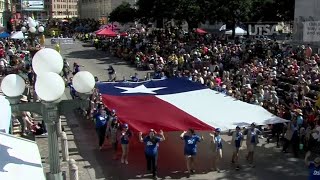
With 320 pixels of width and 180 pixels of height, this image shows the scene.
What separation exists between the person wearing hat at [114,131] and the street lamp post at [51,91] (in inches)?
284

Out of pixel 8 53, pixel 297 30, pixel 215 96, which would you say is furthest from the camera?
pixel 8 53

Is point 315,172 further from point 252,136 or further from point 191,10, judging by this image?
point 191,10

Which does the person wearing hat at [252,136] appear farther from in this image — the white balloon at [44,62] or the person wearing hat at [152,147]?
the white balloon at [44,62]

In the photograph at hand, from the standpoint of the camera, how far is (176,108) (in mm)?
14211

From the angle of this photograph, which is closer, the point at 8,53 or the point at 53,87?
the point at 53,87

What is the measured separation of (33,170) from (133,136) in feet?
23.3

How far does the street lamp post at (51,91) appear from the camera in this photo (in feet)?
21.4

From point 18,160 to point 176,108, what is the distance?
675 centimetres

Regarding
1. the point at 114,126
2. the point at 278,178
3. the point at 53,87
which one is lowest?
the point at 278,178

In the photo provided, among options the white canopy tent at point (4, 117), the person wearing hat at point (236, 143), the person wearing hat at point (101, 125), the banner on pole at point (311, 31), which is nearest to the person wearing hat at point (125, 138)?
the person wearing hat at point (101, 125)

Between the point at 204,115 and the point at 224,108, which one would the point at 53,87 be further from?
the point at 224,108

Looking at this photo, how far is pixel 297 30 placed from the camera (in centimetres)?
3000

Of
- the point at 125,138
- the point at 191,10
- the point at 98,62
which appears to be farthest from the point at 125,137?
the point at 191,10

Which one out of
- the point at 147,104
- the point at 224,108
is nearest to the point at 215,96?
the point at 224,108
